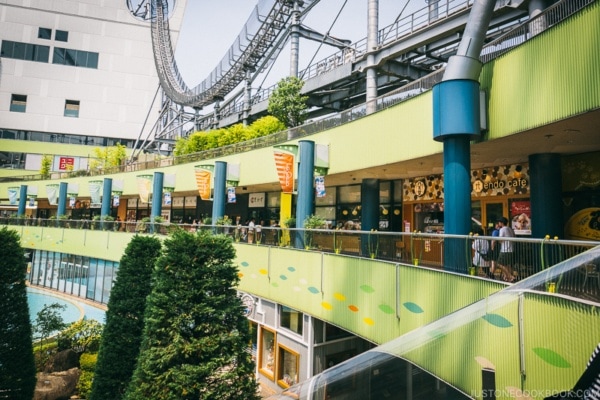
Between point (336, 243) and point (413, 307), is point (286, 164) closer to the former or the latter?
point (336, 243)

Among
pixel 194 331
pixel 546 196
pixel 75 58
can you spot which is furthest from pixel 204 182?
pixel 75 58

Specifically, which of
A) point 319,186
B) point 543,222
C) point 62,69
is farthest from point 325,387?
point 62,69

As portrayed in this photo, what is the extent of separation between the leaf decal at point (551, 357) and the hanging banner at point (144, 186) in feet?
82.2

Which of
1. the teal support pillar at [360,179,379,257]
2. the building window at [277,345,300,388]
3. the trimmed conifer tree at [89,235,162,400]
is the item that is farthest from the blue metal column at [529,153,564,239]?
the trimmed conifer tree at [89,235,162,400]

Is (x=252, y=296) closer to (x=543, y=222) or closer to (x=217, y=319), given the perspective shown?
(x=217, y=319)

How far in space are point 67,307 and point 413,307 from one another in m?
26.8

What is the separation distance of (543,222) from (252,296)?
34.2ft

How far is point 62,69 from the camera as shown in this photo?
4997 centimetres

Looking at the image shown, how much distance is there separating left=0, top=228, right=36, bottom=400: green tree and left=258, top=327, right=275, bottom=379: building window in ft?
24.7

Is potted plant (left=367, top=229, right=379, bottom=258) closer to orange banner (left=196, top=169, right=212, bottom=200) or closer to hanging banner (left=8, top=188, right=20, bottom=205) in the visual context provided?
orange banner (left=196, top=169, right=212, bottom=200)

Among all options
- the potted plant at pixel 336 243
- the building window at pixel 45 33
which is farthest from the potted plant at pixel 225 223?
the building window at pixel 45 33

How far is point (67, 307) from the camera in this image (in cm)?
2622

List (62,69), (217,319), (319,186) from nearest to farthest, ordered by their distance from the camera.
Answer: (217,319), (319,186), (62,69)

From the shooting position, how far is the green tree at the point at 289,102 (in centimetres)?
2286
